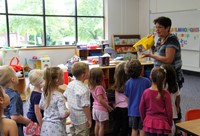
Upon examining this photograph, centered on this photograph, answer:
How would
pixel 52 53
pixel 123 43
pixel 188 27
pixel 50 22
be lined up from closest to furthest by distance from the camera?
pixel 188 27
pixel 52 53
pixel 50 22
pixel 123 43

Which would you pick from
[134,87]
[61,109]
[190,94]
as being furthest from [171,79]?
[190,94]

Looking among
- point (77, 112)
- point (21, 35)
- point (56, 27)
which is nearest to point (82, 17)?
point (56, 27)

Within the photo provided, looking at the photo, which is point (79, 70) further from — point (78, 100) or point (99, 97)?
point (99, 97)

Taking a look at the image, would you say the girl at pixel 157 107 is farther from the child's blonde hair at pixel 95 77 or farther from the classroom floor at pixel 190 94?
the classroom floor at pixel 190 94

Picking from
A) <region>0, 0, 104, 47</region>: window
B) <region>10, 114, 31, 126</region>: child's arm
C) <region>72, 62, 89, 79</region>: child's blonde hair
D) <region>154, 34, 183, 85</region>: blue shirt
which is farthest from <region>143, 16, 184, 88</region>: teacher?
<region>0, 0, 104, 47</region>: window

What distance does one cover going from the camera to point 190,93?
5324 mm

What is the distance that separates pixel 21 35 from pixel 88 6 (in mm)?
2412

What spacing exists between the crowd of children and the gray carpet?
1.47m

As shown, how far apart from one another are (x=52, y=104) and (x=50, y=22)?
6039 mm

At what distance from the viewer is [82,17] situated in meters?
8.19

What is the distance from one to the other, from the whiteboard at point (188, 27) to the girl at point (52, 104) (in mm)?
5833

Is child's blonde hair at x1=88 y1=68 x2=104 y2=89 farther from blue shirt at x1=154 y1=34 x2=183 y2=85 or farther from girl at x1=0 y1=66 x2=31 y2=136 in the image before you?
girl at x1=0 y1=66 x2=31 y2=136

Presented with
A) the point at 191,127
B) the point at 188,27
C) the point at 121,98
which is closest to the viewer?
the point at 191,127

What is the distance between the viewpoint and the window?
7.18m
